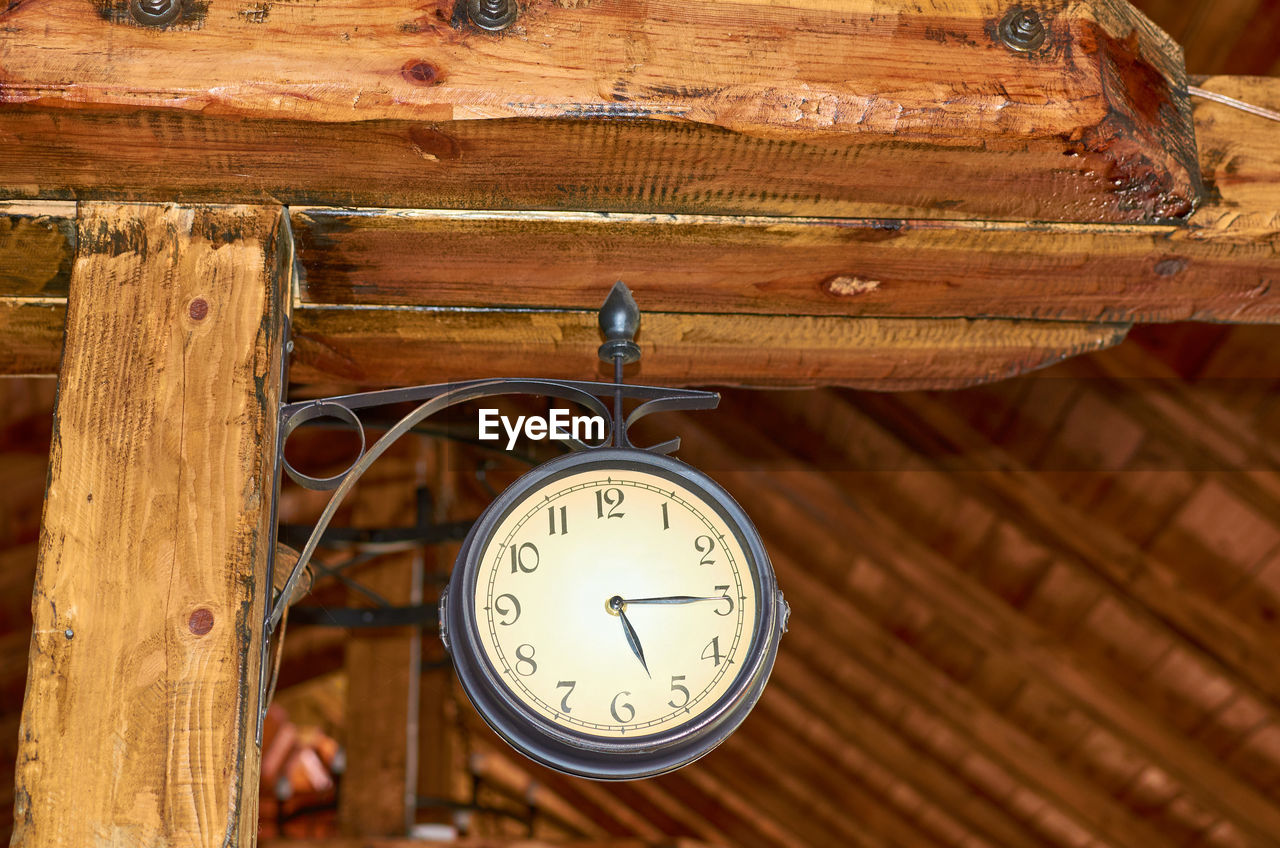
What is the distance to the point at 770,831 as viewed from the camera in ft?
28.4

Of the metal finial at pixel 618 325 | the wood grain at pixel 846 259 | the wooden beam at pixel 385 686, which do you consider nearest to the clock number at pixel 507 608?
the metal finial at pixel 618 325

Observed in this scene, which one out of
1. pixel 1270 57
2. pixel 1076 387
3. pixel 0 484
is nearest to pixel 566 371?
pixel 1270 57

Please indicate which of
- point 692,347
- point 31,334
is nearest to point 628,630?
point 692,347

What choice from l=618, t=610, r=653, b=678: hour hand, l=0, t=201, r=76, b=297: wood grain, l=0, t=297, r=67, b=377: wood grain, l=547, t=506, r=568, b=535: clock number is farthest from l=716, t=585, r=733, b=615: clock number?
l=0, t=297, r=67, b=377: wood grain

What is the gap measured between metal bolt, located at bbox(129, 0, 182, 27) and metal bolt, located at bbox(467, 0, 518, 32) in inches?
15.5

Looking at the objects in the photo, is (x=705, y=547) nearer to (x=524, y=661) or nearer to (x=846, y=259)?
(x=524, y=661)

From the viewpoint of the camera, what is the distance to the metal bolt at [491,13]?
150 centimetres

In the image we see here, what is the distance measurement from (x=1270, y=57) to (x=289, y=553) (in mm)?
2602

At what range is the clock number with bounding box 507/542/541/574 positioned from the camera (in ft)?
4.86

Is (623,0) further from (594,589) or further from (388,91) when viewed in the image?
(594,589)

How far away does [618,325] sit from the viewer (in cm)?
172

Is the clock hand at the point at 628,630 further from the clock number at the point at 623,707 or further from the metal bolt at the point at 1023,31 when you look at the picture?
the metal bolt at the point at 1023,31

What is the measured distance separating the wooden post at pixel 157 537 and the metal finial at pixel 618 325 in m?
0.47

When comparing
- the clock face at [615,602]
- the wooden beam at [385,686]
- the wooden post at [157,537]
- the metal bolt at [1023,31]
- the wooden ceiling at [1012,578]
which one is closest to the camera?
the wooden post at [157,537]
